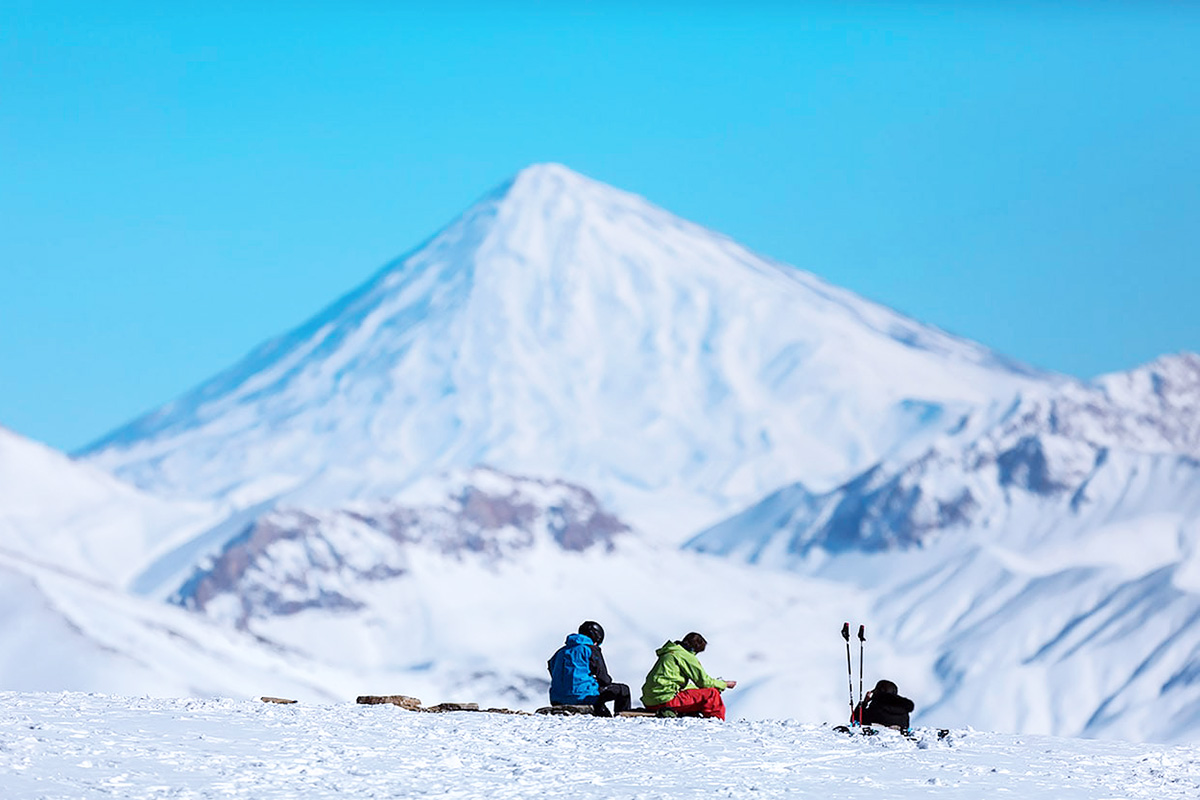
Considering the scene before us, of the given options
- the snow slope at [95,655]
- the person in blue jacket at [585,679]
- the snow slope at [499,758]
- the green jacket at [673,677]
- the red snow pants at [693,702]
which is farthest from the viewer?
the snow slope at [95,655]

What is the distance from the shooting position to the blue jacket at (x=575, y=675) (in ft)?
77.3

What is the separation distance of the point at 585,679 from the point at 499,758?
415cm

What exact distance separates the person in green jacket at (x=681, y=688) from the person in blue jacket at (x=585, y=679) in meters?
0.42

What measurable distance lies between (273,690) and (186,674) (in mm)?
7672

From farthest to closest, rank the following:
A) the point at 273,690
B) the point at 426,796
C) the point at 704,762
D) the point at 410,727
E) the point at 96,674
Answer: the point at 273,690
the point at 96,674
the point at 410,727
the point at 704,762
the point at 426,796

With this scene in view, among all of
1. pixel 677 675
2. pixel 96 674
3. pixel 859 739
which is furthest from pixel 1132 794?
pixel 96 674

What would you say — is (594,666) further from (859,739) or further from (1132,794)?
(1132,794)

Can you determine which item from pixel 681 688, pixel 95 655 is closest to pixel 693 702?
pixel 681 688

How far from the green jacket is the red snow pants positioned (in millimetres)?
44

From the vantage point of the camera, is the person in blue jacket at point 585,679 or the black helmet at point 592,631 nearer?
the black helmet at point 592,631

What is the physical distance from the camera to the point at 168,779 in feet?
57.1

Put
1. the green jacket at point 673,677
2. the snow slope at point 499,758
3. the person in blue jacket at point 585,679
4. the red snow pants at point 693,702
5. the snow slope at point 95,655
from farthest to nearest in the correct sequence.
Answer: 1. the snow slope at point 95,655
2. the person in blue jacket at point 585,679
3. the red snow pants at point 693,702
4. the green jacket at point 673,677
5. the snow slope at point 499,758

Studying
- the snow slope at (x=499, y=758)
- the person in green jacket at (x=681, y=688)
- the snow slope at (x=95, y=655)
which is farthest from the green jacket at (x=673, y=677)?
the snow slope at (x=95, y=655)

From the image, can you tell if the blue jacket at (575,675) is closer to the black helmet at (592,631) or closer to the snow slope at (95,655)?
the black helmet at (592,631)
